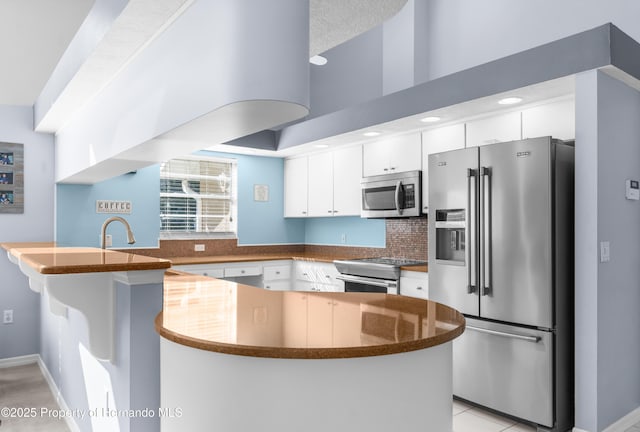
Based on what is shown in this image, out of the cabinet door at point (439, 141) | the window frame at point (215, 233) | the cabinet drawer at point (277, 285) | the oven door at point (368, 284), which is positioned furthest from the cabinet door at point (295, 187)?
the cabinet door at point (439, 141)

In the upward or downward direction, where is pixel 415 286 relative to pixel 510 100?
downward

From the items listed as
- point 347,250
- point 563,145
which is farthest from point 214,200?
point 563,145

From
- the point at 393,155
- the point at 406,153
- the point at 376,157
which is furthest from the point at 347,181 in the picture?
the point at 406,153

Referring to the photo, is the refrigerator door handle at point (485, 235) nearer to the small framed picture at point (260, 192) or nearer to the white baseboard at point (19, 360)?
the small framed picture at point (260, 192)

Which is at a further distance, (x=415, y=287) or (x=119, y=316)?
(x=415, y=287)

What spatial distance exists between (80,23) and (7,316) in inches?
120

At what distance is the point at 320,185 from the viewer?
5504 mm

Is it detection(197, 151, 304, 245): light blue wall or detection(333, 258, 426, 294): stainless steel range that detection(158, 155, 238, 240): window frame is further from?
detection(333, 258, 426, 294): stainless steel range

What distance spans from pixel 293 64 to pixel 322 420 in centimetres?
110

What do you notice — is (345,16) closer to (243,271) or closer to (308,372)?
(308,372)

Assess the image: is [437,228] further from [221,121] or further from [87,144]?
→ [87,144]

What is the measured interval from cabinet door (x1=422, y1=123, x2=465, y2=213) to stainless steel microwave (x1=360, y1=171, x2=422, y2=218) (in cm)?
5

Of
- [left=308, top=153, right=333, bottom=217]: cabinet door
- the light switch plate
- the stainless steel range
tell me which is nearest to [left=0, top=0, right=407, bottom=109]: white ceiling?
the light switch plate

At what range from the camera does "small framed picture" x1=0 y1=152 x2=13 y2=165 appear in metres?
4.28
